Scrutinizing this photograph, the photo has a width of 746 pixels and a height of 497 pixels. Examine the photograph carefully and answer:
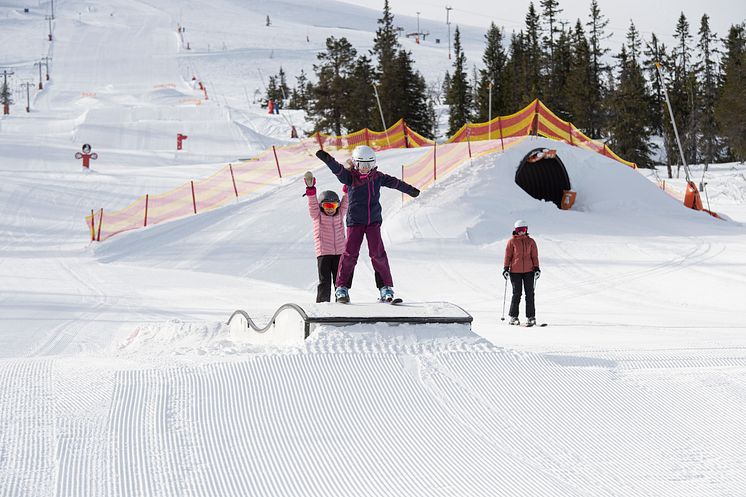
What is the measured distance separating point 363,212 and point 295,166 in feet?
70.4

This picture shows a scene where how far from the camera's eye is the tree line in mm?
53000

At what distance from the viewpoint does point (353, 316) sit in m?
5.98

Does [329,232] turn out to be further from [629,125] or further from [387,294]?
[629,125]

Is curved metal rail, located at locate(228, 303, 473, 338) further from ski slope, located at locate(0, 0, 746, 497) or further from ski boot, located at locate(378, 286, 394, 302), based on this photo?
ski boot, located at locate(378, 286, 394, 302)

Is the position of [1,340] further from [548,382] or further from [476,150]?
[476,150]

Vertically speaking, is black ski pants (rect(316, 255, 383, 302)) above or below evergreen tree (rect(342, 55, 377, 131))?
below

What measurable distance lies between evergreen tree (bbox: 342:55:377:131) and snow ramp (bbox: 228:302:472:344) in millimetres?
44800

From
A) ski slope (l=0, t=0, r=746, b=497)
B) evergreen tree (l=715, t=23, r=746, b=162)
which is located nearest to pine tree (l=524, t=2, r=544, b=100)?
evergreen tree (l=715, t=23, r=746, b=162)

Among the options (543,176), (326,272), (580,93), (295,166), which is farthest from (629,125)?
(326,272)

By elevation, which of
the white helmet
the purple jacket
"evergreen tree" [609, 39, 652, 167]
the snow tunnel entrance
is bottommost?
the purple jacket

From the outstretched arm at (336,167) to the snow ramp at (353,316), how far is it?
1171 mm

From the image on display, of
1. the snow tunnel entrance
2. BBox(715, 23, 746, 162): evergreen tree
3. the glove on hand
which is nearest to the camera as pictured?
the glove on hand

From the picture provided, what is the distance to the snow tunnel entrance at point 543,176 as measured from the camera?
23375mm

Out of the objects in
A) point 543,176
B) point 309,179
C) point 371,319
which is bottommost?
point 371,319
